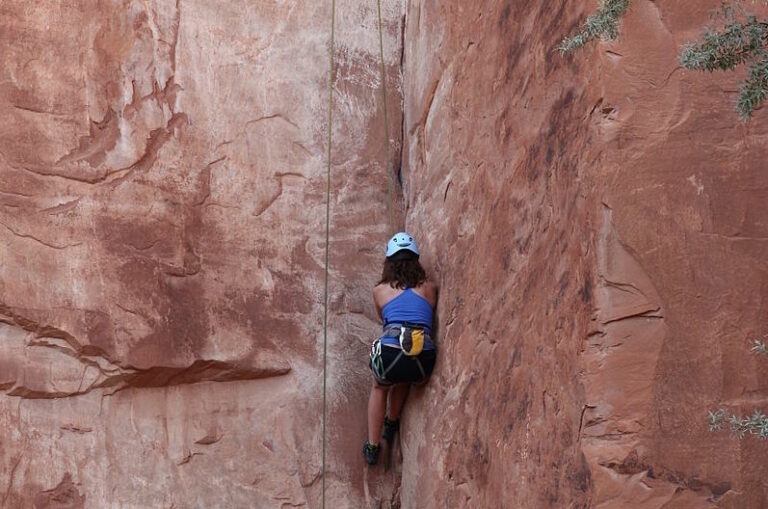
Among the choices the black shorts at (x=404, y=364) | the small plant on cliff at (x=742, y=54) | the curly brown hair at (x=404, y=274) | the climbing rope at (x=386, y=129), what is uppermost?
the climbing rope at (x=386, y=129)

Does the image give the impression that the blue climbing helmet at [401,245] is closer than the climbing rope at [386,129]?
Yes

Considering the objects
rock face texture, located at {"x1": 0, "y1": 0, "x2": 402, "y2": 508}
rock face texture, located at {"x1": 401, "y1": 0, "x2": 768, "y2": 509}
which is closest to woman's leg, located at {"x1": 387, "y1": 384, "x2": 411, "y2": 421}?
rock face texture, located at {"x1": 0, "y1": 0, "x2": 402, "y2": 508}

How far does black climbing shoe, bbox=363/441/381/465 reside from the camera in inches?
284

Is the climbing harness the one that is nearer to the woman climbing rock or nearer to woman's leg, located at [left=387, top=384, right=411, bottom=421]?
the woman climbing rock

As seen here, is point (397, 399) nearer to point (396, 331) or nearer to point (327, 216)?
point (396, 331)

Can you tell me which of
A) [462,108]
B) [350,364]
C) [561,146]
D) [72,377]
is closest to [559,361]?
[561,146]

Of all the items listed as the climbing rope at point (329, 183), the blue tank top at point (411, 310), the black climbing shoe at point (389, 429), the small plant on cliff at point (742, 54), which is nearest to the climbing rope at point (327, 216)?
the climbing rope at point (329, 183)

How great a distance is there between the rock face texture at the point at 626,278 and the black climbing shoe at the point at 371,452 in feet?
4.97

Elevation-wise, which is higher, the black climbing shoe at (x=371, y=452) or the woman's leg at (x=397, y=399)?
the woman's leg at (x=397, y=399)

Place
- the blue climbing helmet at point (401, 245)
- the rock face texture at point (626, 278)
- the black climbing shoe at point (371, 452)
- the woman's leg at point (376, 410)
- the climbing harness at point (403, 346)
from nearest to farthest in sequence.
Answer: the rock face texture at point (626, 278) → the climbing harness at point (403, 346) → the blue climbing helmet at point (401, 245) → the woman's leg at point (376, 410) → the black climbing shoe at point (371, 452)

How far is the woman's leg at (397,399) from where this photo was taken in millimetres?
7121

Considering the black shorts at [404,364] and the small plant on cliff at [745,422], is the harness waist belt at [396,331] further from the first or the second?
the small plant on cliff at [745,422]

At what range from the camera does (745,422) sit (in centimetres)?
397

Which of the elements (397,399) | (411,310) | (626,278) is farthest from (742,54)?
(397,399)
